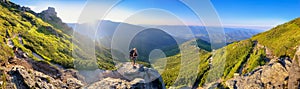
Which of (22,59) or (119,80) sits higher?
(22,59)

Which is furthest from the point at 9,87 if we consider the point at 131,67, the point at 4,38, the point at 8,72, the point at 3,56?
the point at 4,38

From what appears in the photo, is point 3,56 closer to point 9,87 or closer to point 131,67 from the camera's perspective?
point 9,87

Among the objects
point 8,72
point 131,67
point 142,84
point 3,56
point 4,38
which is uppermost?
point 4,38

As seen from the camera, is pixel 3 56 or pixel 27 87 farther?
pixel 3 56

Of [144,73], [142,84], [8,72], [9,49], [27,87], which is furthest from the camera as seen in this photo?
[9,49]

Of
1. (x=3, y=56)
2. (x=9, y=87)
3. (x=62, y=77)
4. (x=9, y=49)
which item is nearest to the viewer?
(x=9, y=87)

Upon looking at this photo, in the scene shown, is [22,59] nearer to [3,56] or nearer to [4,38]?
[3,56]

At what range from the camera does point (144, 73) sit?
154 ft

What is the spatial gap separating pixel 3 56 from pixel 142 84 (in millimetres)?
113548

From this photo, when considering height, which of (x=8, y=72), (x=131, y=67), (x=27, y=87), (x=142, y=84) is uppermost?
(x=8, y=72)

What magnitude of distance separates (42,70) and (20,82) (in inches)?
1678

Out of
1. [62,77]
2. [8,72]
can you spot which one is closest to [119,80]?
[8,72]

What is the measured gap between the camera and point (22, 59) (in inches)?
6024

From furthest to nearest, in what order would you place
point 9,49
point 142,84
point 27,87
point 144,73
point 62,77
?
point 9,49
point 62,77
point 27,87
point 144,73
point 142,84
